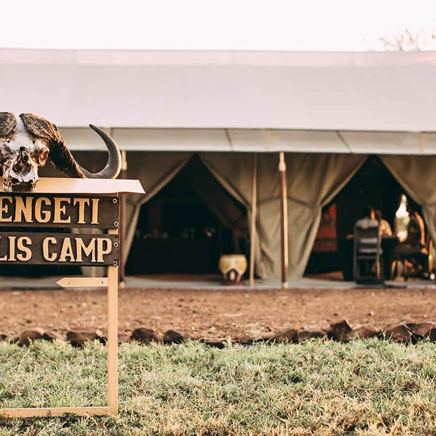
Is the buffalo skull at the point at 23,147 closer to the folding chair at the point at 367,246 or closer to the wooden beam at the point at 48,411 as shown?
the wooden beam at the point at 48,411

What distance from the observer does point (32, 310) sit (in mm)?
7289

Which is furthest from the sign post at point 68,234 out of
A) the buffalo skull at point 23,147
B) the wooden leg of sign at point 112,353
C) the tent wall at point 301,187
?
the tent wall at point 301,187

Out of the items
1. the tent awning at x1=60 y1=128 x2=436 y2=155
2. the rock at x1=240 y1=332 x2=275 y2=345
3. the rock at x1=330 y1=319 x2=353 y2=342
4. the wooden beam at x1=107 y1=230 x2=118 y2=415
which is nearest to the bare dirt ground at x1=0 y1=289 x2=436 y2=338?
the rock at x1=240 y1=332 x2=275 y2=345

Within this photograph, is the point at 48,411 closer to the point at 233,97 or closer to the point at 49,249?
the point at 49,249

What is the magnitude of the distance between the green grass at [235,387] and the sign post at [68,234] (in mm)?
199

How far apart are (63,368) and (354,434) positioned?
1812mm

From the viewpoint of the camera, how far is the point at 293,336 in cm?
481

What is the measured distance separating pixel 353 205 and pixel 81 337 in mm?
8629

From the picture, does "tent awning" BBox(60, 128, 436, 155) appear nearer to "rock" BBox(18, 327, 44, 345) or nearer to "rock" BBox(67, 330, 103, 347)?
"rock" BBox(18, 327, 44, 345)

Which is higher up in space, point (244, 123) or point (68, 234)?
point (244, 123)

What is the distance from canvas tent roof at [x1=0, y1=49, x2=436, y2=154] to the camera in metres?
9.32

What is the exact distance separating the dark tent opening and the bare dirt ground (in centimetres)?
281

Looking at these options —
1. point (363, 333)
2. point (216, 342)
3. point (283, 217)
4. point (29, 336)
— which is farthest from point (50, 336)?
point (283, 217)

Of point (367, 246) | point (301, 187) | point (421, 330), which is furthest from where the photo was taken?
point (301, 187)
